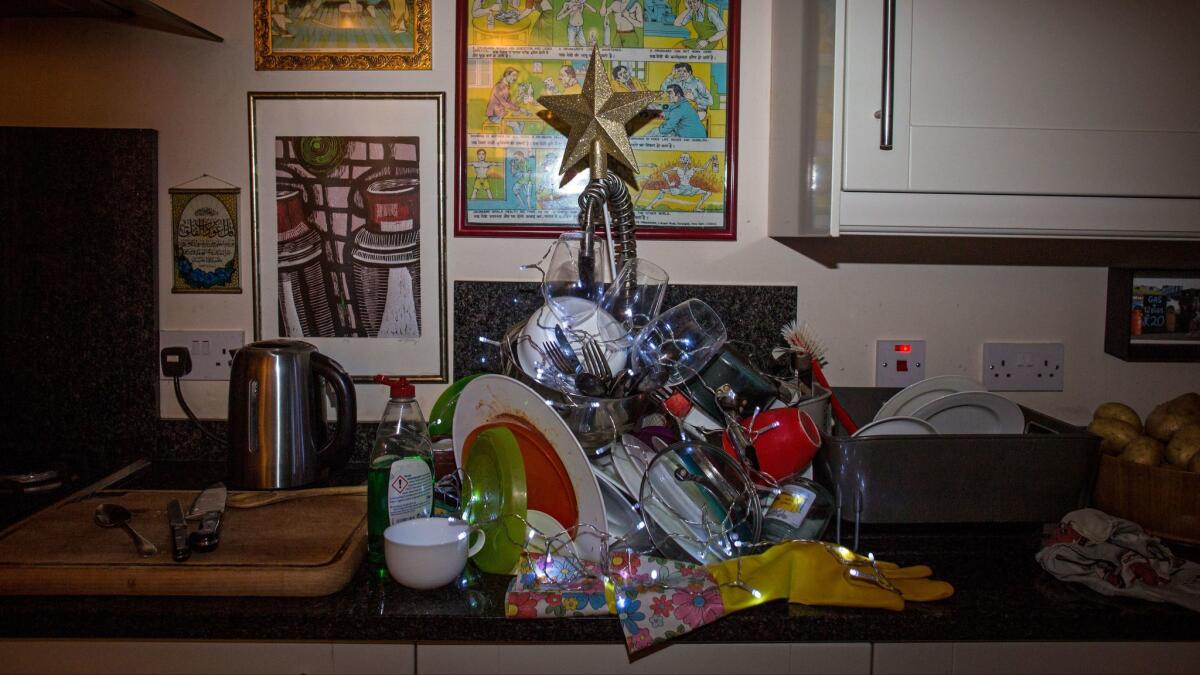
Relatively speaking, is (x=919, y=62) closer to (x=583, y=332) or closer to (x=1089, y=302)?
(x=583, y=332)

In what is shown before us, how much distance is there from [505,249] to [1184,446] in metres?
1.16

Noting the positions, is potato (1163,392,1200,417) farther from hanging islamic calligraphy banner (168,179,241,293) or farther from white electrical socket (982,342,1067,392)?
hanging islamic calligraphy banner (168,179,241,293)

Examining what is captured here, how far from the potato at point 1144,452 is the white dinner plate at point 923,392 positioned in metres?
0.24

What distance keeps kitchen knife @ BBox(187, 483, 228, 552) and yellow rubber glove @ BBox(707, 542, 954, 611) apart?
0.67m

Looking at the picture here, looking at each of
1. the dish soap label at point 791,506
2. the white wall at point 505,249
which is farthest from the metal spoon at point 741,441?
the white wall at point 505,249

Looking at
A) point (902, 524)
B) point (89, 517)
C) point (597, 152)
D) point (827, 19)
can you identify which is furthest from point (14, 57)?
point (902, 524)

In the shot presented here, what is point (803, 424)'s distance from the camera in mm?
1208

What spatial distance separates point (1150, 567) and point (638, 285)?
822 millimetres

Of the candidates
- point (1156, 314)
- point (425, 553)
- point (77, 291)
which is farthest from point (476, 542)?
point (1156, 314)

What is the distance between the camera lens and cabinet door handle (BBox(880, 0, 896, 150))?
3.79 feet

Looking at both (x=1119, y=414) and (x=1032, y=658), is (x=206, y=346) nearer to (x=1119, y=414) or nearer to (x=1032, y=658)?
(x=1032, y=658)

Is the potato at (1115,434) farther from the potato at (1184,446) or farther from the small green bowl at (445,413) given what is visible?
the small green bowl at (445,413)

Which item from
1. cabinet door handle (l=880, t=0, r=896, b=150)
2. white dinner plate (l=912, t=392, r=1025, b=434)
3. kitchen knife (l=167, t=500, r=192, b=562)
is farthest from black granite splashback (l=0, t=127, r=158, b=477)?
white dinner plate (l=912, t=392, r=1025, b=434)

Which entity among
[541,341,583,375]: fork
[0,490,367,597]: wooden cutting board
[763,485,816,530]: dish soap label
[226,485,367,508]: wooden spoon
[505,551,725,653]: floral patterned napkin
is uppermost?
[541,341,583,375]: fork
